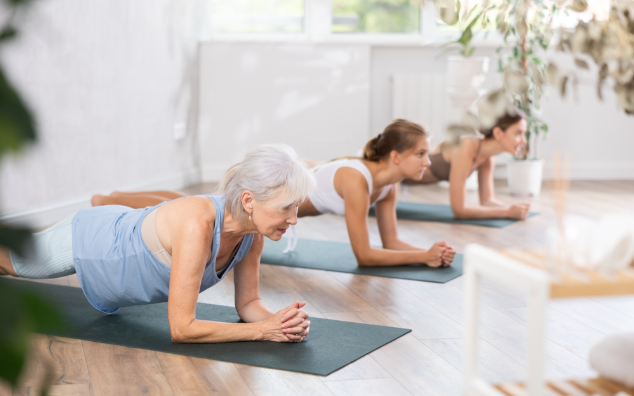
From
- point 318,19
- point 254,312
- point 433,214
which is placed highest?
point 318,19

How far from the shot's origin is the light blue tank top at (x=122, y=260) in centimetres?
203

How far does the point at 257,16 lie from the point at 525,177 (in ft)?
8.51

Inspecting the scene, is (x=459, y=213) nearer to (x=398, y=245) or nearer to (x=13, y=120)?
(x=398, y=245)

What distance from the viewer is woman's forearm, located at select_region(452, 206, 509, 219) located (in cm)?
405

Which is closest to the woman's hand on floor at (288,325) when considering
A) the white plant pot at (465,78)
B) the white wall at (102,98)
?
the white wall at (102,98)

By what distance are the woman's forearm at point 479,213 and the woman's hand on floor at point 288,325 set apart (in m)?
2.20

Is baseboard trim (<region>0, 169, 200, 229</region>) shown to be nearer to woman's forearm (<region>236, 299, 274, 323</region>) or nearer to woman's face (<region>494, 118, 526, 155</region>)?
woman's forearm (<region>236, 299, 274, 323</region>)

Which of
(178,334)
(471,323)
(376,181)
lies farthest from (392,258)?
(471,323)

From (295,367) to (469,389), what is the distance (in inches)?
30.8

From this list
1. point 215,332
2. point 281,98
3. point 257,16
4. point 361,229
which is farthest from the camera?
point 257,16

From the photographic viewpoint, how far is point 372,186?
118 inches

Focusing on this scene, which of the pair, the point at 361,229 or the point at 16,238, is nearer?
the point at 16,238

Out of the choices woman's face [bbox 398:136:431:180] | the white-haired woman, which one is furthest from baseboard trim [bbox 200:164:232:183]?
the white-haired woman

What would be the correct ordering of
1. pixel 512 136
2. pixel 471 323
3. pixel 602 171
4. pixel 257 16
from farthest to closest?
pixel 602 171 → pixel 257 16 → pixel 512 136 → pixel 471 323
